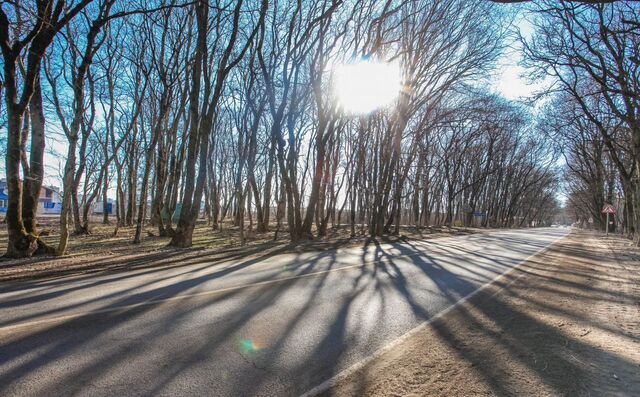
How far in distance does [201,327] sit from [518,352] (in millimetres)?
3970

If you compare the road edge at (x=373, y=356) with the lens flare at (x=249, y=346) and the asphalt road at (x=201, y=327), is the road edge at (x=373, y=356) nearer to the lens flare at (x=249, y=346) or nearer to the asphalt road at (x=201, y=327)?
the asphalt road at (x=201, y=327)

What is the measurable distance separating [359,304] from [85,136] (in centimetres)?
1894

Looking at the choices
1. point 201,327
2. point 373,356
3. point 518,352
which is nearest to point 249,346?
point 201,327

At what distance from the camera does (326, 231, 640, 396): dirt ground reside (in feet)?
11.9

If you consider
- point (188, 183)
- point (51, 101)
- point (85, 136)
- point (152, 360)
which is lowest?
point (152, 360)

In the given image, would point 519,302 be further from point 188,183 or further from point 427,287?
point 188,183

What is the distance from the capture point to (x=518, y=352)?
4.50 metres

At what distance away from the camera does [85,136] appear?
19.7m

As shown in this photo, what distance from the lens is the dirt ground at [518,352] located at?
3.62 metres

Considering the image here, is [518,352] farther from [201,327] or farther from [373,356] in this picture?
[201,327]

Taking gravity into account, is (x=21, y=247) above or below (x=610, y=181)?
below

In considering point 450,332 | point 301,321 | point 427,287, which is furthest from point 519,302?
point 301,321

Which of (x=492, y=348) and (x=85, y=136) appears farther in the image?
(x=85, y=136)

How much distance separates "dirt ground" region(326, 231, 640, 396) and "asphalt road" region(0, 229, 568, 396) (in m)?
0.42
